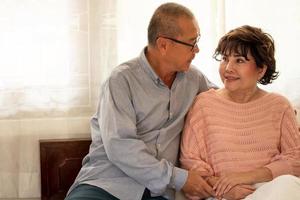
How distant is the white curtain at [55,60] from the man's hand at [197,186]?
0.62 meters

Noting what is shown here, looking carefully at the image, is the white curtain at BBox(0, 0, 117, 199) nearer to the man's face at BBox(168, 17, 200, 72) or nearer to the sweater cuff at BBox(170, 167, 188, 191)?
the man's face at BBox(168, 17, 200, 72)

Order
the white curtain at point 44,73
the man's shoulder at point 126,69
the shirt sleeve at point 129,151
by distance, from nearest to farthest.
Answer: the shirt sleeve at point 129,151 < the man's shoulder at point 126,69 < the white curtain at point 44,73

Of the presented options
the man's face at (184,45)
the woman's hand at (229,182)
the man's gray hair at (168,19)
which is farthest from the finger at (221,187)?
the man's gray hair at (168,19)

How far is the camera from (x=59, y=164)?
2070 millimetres

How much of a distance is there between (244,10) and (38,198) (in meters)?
1.36

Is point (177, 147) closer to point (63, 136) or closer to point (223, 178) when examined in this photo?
point (223, 178)

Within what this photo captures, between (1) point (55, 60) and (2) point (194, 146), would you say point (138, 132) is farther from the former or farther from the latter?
(1) point (55, 60)

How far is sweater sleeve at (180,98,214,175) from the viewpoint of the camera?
1804mm

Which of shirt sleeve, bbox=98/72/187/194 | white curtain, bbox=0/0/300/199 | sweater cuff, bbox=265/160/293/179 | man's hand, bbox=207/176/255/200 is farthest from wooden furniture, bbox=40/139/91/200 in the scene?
sweater cuff, bbox=265/160/293/179

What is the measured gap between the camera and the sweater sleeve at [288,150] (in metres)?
1.77

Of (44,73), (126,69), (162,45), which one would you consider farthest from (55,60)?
(162,45)

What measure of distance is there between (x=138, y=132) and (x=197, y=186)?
1.09 feet

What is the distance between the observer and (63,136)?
212cm

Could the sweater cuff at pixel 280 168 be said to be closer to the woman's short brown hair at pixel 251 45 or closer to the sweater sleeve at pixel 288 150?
the sweater sleeve at pixel 288 150
